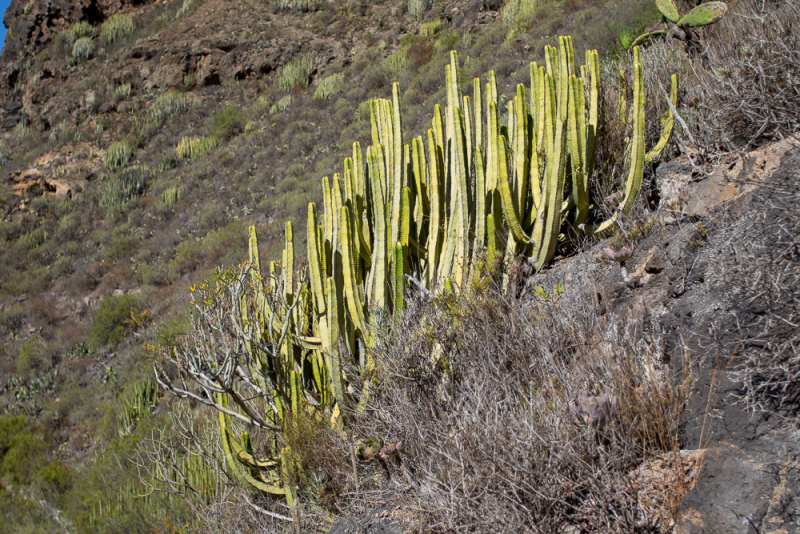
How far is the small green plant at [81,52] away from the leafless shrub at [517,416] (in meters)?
27.7

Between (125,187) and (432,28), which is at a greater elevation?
(432,28)

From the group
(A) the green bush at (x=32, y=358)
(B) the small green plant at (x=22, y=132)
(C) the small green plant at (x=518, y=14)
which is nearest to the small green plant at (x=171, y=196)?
(A) the green bush at (x=32, y=358)

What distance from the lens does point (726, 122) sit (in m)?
3.05

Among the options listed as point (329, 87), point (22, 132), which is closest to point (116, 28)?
point (22, 132)

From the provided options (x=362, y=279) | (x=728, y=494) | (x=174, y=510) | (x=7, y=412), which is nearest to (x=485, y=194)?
(x=362, y=279)

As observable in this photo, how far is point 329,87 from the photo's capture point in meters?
17.1

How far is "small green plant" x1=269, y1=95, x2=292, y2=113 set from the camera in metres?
17.2

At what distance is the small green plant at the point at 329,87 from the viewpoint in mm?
16881

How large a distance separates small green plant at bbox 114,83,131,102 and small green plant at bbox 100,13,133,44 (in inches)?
225

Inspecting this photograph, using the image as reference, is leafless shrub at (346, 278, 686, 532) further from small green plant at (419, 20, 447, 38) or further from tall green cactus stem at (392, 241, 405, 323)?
small green plant at (419, 20, 447, 38)

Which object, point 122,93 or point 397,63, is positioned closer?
point 397,63

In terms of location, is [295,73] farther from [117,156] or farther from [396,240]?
[396,240]

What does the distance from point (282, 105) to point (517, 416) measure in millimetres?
17101

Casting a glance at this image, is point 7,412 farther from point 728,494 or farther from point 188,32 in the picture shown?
point 188,32
